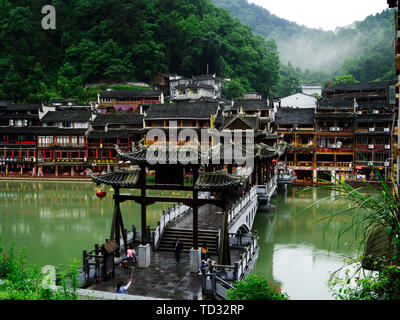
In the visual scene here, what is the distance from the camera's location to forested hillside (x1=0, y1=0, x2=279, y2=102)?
72562 millimetres

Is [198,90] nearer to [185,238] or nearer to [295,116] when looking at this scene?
[295,116]

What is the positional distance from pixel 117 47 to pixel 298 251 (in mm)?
65706

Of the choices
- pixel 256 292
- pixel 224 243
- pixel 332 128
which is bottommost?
pixel 224 243

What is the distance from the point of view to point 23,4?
80750mm

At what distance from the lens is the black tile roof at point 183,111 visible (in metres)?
47.3

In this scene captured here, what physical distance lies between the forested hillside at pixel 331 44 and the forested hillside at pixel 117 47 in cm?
2155

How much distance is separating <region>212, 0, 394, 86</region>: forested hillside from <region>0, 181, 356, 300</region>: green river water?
52.4m

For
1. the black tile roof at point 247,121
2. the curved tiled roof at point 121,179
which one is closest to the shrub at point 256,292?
the curved tiled roof at point 121,179

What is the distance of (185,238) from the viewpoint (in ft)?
55.2

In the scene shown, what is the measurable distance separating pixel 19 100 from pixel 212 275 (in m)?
67.0

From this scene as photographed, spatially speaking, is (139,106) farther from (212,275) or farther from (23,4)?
(212,275)

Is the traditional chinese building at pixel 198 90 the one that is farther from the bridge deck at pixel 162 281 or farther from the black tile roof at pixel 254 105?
the bridge deck at pixel 162 281

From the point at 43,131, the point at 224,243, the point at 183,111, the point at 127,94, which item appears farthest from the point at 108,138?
the point at 224,243
